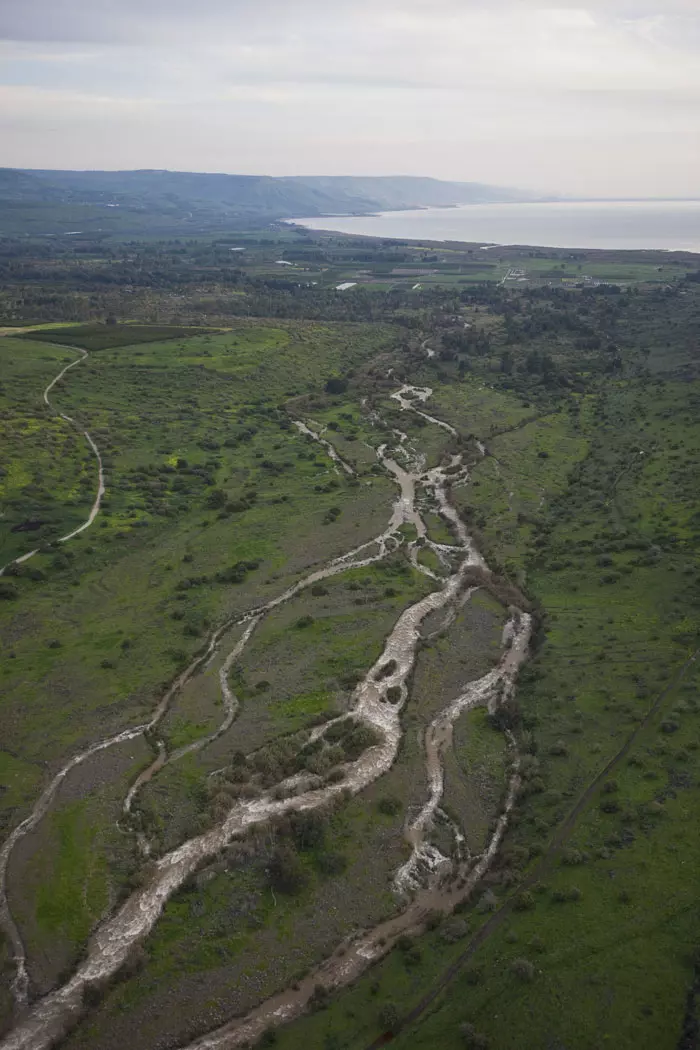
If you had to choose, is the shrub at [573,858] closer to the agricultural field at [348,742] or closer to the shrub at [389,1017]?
the agricultural field at [348,742]

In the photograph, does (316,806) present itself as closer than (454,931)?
No

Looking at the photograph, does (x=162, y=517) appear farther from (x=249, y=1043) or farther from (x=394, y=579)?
(x=249, y=1043)

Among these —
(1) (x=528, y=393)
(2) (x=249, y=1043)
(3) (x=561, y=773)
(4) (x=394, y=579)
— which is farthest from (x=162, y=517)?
(1) (x=528, y=393)

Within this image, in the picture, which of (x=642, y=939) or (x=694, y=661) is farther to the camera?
(x=694, y=661)

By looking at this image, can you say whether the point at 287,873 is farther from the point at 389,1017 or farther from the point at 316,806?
the point at 389,1017

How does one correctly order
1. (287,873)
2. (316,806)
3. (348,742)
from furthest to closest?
(348,742) → (316,806) → (287,873)

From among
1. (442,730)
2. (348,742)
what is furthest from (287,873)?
(442,730)

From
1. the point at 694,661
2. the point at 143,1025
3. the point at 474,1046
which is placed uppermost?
the point at 694,661
